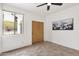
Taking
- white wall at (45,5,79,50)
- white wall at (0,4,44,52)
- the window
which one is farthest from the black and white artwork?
the window

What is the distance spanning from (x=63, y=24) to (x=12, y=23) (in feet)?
9.70

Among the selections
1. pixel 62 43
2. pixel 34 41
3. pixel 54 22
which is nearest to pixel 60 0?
pixel 62 43

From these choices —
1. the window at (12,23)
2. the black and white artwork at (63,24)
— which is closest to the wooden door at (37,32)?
the black and white artwork at (63,24)

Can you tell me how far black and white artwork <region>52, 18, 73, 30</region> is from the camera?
4.20 m

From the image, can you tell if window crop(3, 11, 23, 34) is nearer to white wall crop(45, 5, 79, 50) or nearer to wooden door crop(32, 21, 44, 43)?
wooden door crop(32, 21, 44, 43)

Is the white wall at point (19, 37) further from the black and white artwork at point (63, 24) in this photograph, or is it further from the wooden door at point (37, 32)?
the black and white artwork at point (63, 24)

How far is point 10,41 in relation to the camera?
12.8 ft

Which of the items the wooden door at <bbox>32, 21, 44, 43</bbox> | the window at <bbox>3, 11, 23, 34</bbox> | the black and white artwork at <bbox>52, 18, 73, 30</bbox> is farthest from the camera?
the wooden door at <bbox>32, 21, 44, 43</bbox>

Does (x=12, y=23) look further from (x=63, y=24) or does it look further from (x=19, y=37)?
(x=63, y=24)

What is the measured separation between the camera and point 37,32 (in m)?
6.19

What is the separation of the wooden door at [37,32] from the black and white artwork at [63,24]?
1.32m

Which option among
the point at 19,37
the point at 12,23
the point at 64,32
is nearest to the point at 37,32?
the point at 19,37

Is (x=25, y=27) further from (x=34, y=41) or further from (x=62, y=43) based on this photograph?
(x=62, y=43)

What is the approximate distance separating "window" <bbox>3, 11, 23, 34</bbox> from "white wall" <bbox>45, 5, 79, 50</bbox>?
2367 mm
